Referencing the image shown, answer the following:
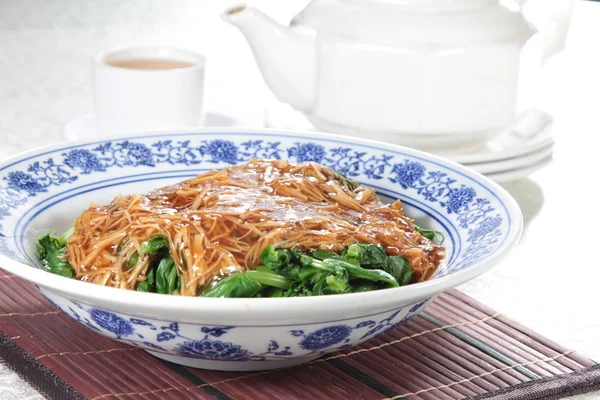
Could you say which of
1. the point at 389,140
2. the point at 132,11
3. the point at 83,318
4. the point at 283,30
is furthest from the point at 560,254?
the point at 132,11

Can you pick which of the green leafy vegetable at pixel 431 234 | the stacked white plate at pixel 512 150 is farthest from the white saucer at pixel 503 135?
the green leafy vegetable at pixel 431 234

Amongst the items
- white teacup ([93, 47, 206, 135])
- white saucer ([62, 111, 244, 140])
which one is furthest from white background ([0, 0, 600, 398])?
white teacup ([93, 47, 206, 135])

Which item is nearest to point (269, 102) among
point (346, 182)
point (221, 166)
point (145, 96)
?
point (145, 96)

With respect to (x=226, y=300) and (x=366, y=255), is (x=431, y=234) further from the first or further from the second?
(x=226, y=300)

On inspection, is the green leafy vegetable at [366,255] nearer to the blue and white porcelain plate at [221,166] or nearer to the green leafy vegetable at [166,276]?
the blue and white porcelain plate at [221,166]

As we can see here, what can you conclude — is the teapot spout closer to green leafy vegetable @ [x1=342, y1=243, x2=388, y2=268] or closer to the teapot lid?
the teapot lid

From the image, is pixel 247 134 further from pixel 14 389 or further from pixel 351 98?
pixel 14 389
